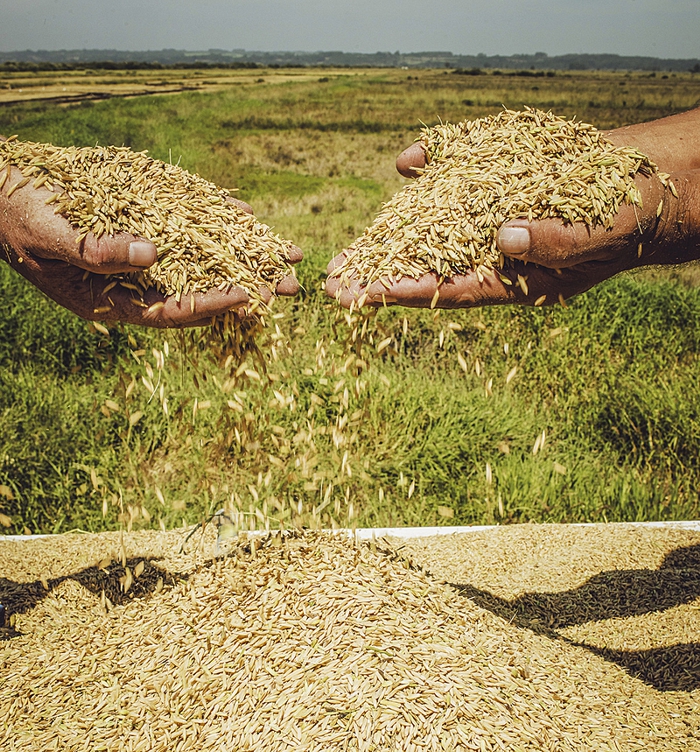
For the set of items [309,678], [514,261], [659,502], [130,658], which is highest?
[514,261]

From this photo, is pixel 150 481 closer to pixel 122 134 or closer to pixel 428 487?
pixel 428 487

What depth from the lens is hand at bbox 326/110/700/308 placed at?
2.10 m

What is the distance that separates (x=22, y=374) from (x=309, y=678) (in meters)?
3.97

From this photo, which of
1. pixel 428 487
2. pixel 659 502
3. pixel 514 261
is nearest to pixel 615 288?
pixel 659 502

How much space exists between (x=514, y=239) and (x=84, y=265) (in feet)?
4.51

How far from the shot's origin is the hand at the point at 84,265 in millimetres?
2062

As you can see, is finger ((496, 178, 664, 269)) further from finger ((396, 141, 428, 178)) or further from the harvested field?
the harvested field

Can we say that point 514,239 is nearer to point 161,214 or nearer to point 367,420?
point 161,214

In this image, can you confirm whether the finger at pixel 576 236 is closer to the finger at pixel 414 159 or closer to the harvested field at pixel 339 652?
the finger at pixel 414 159

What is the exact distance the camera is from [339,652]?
206 centimetres

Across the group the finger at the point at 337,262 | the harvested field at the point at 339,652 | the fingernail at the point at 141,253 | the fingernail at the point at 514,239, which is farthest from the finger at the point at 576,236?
the harvested field at the point at 339,652

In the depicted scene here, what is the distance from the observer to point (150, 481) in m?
4.05

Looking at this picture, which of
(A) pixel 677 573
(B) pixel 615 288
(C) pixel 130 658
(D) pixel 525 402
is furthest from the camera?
(B) pixel 615 288

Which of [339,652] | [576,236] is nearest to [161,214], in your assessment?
[576,236]
